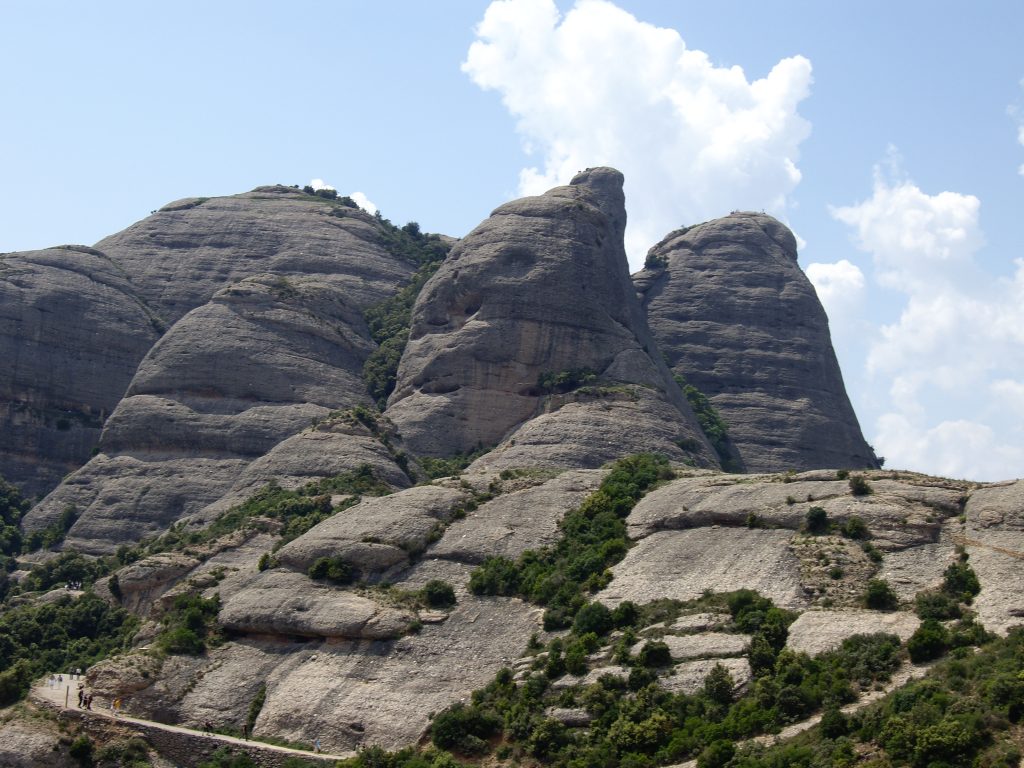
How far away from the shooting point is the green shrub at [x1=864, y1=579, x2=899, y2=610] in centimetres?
5022

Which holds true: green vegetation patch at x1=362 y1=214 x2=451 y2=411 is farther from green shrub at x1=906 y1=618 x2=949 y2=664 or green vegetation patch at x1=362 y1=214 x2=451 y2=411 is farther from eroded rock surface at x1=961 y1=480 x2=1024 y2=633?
green shrub at x1=906 y1=618 x2=949 y2=664

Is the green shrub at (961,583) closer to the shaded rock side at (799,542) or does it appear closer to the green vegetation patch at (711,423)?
the shaded rock side at (799,542)

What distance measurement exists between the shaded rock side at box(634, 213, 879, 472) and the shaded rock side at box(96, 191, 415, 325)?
63.4 feet

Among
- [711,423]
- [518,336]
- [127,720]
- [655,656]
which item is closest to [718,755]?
[655,656]

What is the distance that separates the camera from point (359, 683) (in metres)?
55.2

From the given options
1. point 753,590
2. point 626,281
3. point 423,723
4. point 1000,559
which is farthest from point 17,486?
point 1000,559

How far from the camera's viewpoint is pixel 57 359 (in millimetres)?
95688

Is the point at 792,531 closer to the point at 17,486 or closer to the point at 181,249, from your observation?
the point at 17,486

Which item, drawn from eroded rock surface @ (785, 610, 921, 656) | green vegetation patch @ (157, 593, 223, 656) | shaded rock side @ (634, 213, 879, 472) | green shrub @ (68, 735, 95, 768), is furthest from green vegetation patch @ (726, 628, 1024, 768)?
shaded rock side @ (634, 213, 879, 472)

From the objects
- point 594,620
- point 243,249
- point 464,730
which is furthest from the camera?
point 243,249

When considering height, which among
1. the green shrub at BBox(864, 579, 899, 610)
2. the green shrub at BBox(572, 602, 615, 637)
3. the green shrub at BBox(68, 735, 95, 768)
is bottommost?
the green shrub at BBox(68, 735, 95, 768)

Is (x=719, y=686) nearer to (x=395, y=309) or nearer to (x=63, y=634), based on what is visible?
(x=63, y=634)

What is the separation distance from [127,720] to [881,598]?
25.8m

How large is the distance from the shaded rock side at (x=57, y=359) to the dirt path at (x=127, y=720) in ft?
114
